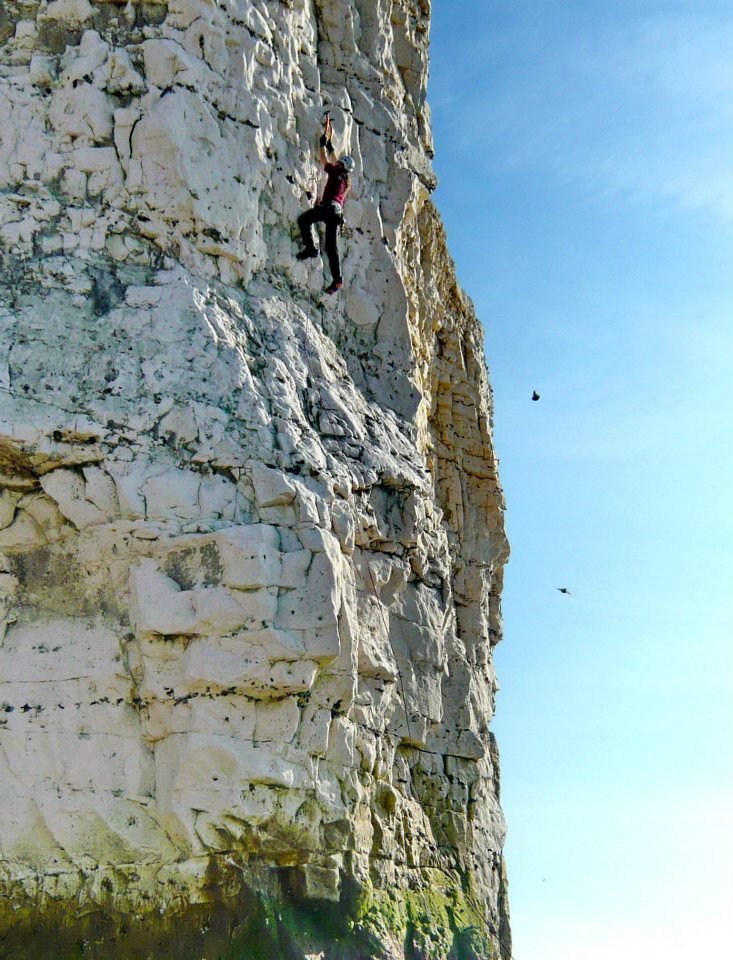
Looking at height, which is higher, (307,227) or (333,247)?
(307,227)

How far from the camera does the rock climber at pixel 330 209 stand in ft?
61.0

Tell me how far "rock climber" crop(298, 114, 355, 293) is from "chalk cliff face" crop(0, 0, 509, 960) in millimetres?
176

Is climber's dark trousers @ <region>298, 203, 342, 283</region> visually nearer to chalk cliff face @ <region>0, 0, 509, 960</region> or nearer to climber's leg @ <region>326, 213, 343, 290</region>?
climber's leg @ <region>326, 213, 343, 290</region>

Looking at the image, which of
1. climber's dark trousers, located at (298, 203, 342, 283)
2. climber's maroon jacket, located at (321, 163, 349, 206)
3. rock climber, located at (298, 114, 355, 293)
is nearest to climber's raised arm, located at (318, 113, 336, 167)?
rock climber, located at (298, 114, 355, 293)

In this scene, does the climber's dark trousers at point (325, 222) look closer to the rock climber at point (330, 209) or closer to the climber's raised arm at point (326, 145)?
the rock climber at point (330, 209)

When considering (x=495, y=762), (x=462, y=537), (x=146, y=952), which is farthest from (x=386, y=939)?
(x=462, y=537)

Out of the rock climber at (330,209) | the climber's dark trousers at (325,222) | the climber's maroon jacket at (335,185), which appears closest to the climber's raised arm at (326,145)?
the rock climber at (330,209)

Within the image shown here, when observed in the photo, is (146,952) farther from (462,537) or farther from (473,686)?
(462,537)

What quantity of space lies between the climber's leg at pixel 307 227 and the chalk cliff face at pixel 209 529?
0.49 ft

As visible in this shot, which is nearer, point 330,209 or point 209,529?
point 209,529

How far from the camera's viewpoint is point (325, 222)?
18.8 metres

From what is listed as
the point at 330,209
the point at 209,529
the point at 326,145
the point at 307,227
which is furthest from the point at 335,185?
the point at 209,529

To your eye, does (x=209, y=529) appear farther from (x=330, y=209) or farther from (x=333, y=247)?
(x=330, y=209)

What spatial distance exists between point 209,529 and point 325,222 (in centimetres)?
456
